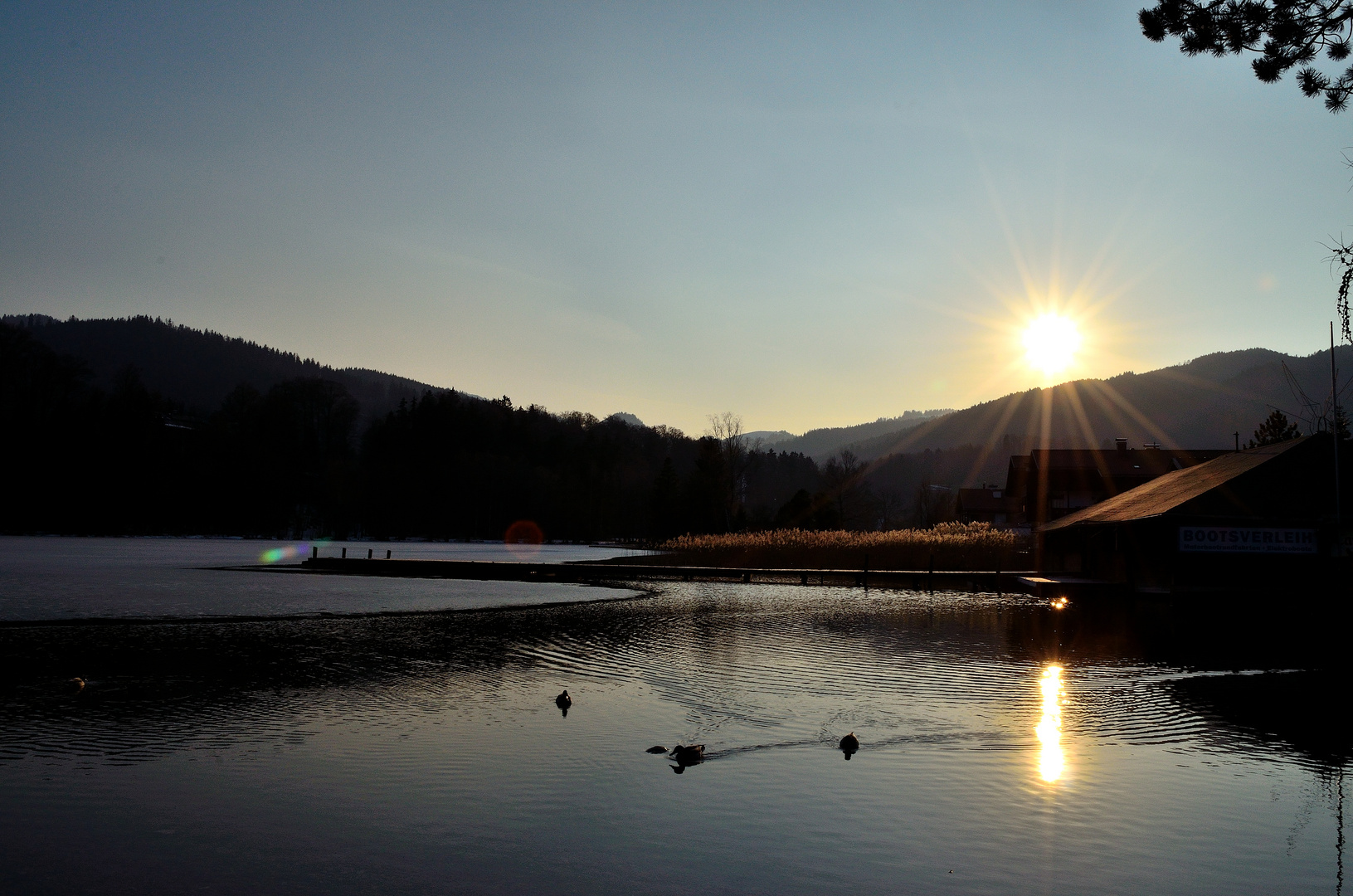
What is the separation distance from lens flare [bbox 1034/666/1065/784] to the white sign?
14.9m

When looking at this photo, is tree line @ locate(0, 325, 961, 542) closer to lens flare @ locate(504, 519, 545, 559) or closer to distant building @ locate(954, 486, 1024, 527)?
lens flare @ locate(504, 519, 545, 559)

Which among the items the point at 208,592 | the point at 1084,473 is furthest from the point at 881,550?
the point at 1084,473

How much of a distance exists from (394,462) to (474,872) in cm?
11463

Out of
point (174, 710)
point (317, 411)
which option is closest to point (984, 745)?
point (174, 710)

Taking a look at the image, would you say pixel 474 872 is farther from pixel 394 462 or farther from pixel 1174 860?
pixel 394 462

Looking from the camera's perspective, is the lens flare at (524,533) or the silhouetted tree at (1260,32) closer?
the silhouetted tree at (1260,32)

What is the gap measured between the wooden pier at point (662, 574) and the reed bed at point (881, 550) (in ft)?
5.00

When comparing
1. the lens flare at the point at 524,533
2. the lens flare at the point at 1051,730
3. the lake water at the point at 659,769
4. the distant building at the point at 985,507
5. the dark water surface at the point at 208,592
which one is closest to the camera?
the lake water at the point at 659,769

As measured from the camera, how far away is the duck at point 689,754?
28.5 ft

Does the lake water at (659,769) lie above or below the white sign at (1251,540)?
below

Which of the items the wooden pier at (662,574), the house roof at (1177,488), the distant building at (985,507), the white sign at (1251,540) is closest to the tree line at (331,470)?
the distant building at (985,507)

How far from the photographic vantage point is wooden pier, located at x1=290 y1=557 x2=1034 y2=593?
35344 mm

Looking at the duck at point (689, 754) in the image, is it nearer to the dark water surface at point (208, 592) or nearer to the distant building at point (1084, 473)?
the dark water surface at point (208, 592)

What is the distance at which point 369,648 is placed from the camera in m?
16.2
